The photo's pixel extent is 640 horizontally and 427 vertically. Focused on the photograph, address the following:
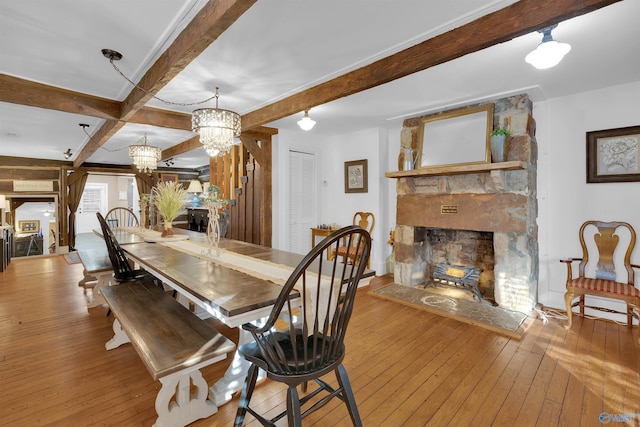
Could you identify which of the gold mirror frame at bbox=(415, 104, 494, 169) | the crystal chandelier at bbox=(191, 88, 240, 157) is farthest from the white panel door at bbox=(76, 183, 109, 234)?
the gold mirror frame at bbox=(415, 104, 494, 169)

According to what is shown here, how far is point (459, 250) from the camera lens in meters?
3.96

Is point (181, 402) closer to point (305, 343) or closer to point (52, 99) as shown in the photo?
point (305, 343)

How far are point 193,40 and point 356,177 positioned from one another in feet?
11.4

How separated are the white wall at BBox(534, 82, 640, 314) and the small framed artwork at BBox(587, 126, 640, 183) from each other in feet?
0.21

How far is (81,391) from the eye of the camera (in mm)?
1869

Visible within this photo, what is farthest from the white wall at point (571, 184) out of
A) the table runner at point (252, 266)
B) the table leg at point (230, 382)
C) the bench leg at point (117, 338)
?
the bench leg at point (117, 338)

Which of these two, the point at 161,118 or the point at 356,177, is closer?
the point at 161,118

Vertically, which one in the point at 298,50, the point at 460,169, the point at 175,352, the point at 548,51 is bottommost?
the point at 175,352

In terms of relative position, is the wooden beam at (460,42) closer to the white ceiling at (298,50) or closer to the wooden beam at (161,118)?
the white ceiling at (298,50)

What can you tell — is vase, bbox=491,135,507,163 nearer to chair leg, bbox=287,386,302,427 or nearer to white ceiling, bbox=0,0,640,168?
white ceiling, bbox=0,0,640,168

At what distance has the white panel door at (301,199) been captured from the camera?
487 centimetres

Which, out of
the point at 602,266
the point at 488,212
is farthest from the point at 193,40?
the point at 602,266

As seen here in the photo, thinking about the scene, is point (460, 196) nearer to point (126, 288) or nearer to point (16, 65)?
point (126, 288)

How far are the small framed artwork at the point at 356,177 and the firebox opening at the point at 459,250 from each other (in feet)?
4.09
